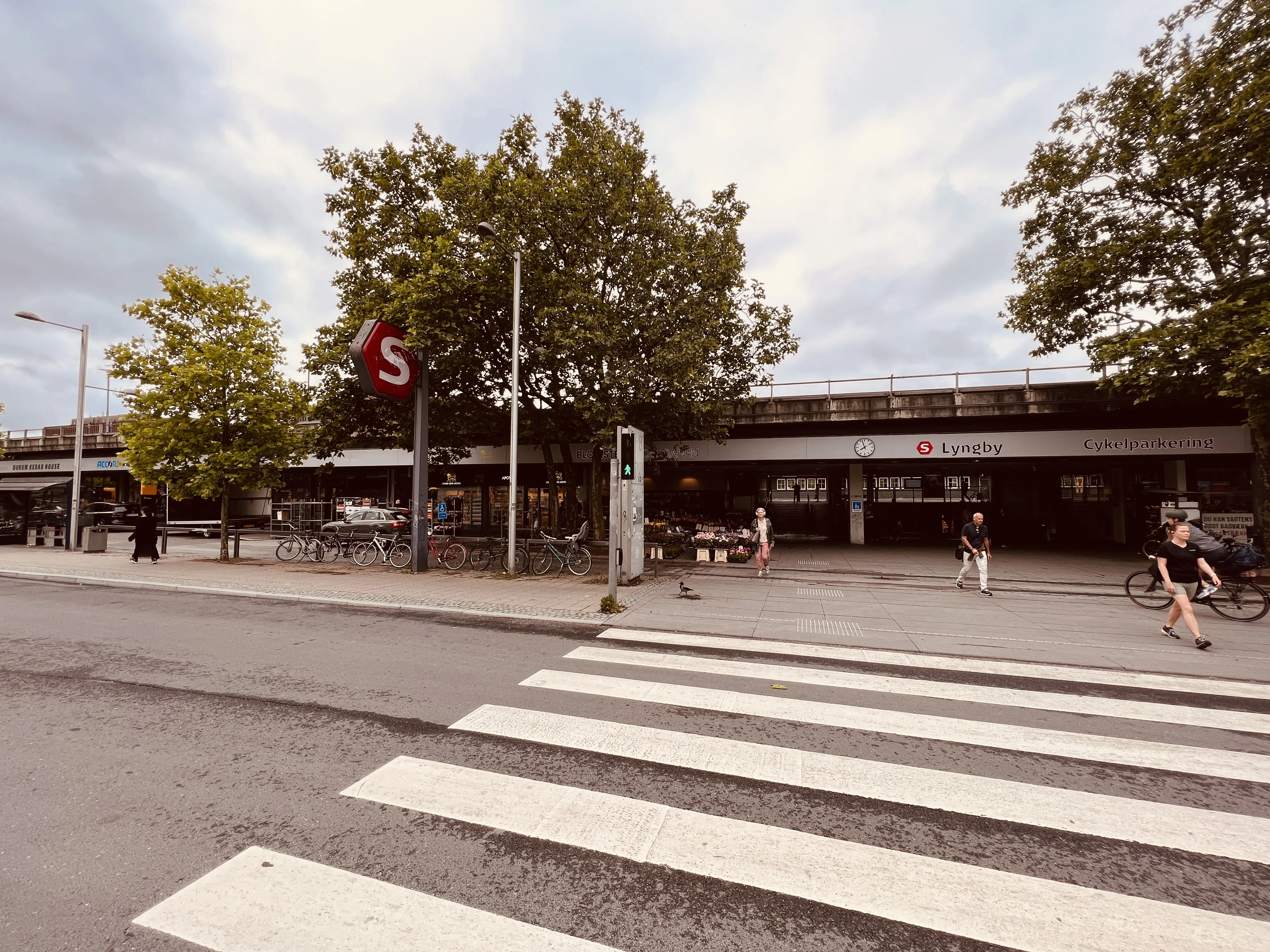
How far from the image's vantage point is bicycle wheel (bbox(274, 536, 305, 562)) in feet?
57.6

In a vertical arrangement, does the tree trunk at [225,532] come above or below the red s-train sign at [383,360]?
below

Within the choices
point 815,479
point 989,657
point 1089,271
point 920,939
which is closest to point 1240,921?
point 920,939

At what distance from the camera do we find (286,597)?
35.1 feet

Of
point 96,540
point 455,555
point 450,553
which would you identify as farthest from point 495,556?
Answer: point 96,540

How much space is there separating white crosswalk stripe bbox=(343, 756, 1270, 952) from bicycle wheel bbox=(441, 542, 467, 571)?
12.7 m

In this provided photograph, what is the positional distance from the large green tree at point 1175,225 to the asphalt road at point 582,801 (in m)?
12.2

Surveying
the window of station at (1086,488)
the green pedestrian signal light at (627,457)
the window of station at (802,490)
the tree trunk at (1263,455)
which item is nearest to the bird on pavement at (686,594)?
the green pedestrian signal light at (627,457)

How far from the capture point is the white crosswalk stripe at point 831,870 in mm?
2338

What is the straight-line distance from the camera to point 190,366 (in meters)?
15.9

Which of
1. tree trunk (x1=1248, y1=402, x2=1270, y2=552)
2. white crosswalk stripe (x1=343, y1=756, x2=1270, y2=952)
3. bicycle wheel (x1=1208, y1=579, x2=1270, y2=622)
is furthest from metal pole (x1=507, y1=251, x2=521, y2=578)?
tree trunk (x1=1248, y1=402, x2=1270, y2=552)

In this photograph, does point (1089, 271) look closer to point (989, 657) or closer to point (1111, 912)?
point (989, 657)

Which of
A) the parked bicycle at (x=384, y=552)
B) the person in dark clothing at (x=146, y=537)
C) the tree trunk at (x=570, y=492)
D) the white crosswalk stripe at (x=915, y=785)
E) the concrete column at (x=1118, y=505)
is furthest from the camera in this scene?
the concrete column at (x=1118, y=505)

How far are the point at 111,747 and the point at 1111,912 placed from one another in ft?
20.9

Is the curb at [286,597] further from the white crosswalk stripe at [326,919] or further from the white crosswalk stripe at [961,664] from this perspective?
the white crosswalk stripe at [326,919]
